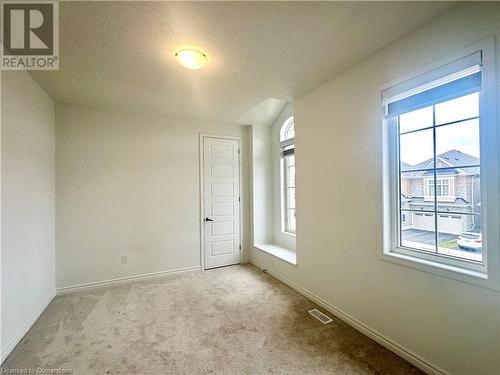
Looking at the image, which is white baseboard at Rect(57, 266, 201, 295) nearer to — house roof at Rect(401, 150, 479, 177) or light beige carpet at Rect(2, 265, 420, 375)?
light beige carpet at Rect(2, 265, 420, 375)

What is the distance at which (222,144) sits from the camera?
421 cm

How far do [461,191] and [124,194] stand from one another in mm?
3838

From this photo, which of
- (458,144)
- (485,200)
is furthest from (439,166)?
(485,200)

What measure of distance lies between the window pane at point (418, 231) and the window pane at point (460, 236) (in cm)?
6

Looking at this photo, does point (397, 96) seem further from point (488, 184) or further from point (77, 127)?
point (77, 127)

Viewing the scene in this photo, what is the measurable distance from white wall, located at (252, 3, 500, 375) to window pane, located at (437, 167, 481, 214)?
0.46m

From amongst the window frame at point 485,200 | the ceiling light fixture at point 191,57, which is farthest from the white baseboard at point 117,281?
the window frame at point 485,200

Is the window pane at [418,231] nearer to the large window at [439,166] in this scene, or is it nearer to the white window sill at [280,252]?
the large window at [439,166]

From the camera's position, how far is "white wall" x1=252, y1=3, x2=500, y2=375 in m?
1.50

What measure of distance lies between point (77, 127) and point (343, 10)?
3.47 m

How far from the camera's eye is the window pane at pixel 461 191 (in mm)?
1571

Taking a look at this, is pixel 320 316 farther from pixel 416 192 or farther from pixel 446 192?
pixel 446 192

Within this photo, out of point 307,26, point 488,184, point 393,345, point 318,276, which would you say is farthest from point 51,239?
point 488,184
